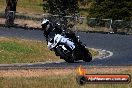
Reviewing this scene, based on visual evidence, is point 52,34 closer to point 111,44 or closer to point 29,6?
point 111,44

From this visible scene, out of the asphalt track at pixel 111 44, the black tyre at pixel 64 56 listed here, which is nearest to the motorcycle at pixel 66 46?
the black tyre at pixel 64 56

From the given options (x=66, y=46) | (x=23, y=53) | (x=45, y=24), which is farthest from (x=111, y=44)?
(x=45, y=24)

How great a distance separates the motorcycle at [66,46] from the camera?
32.7 feet

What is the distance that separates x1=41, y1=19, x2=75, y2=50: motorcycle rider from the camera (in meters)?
9.91

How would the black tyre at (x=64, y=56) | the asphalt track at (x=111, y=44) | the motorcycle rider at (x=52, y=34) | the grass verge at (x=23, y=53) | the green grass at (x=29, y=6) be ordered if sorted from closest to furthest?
the motorcycle rider at (x=52, y=34)
the black tyre at (x=64, y=56)
the asphalt track at (x=111, y=44)
the grass verge at (x=23, y=53)
the green grass at (x=29, y=6)

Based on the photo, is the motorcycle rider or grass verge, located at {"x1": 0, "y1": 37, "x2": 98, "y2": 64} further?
grass verge, located at {"x1": 0, "y1": 37, "x2": 98, "y2": 64}

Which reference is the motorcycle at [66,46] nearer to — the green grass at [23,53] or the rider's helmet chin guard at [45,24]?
the rider's helmet chin guard at [45,24]

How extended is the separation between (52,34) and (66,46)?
0.45 m

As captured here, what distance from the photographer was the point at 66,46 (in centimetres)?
1016

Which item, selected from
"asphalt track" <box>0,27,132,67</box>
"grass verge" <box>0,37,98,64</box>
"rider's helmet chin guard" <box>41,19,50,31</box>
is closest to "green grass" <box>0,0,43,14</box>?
"asphalt track" <box>0,27,132,67</box>

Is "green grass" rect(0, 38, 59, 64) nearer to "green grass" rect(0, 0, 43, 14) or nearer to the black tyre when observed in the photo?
the black tyre

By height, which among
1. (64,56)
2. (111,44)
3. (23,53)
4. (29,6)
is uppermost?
(64,56)

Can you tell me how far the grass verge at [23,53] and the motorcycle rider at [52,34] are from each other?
20.1 meters

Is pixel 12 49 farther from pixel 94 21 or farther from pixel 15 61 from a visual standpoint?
pixel 94 21
